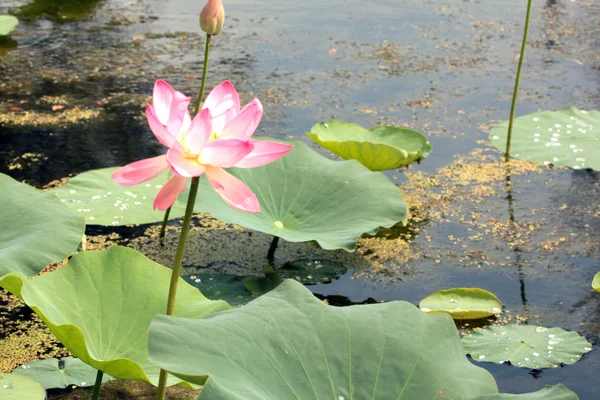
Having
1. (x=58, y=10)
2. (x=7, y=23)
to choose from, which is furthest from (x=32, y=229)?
(x=58, y=10)

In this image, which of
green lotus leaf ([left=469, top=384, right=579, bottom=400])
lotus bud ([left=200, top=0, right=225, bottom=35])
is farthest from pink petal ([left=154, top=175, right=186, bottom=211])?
green lotus leaf ([left=469, top=384, right=579, bottom=400])

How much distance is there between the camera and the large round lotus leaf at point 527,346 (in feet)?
5.78

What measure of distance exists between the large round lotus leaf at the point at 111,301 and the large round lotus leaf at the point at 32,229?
0.09 meters

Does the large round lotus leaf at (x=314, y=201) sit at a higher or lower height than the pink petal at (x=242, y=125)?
lower

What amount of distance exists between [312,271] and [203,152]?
3.98 ft

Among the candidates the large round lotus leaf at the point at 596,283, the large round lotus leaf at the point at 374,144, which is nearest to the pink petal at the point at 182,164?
the large round lotus leaf at the point at 596,283

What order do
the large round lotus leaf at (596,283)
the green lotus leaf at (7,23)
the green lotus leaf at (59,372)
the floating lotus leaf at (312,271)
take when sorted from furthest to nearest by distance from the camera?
the green lotus leaf at (7,23) → the floating lotus leaf at (312,271) → the large round lotus leaf at (596,283) → the green lotus leaf at (59,372)

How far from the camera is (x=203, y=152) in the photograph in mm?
1031

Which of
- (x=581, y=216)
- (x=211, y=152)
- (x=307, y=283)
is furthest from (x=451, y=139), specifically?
(x=211, y=152)

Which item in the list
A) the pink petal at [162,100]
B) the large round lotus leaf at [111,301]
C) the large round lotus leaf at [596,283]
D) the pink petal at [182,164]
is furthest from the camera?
the large round lotus leaf at [596,283]

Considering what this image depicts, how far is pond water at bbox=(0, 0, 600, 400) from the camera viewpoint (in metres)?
2.19

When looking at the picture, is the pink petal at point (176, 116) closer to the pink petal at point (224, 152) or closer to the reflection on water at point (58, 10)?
the pink petal at point (224, 152)

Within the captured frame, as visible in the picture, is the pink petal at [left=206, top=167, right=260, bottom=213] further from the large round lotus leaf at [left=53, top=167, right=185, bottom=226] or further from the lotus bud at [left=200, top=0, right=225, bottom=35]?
the large round lotus leaf at [left=53, top=167, right=185, bottom=226]

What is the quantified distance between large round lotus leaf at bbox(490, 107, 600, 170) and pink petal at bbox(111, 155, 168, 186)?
1825mm
